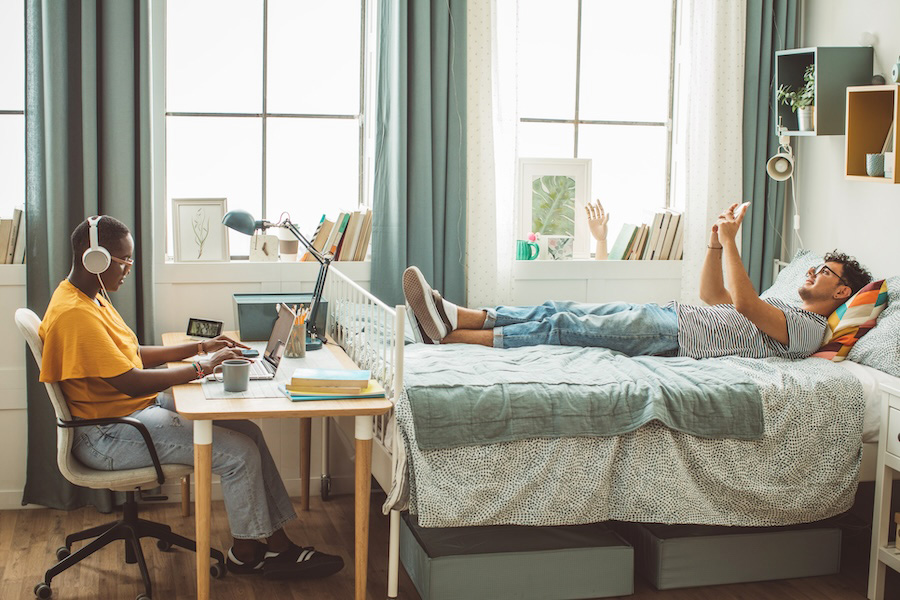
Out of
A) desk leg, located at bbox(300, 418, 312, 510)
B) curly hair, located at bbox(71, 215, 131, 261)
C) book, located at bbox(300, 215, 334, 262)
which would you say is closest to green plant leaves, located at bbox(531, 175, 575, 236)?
book, located at bbox(300, 215, 334, 262)

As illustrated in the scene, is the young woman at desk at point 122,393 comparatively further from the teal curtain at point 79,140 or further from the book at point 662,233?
the book at point 662,233

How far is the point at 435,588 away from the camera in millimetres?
2547

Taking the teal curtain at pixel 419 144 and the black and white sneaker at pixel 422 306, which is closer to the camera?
the black and white sneaker at pixel 422 306

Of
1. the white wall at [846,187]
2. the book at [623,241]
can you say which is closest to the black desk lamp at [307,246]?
the book at [623,241]

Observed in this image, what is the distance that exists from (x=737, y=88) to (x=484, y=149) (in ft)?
3.58

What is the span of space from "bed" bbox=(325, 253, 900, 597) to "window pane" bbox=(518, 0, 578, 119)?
1502 millimetres

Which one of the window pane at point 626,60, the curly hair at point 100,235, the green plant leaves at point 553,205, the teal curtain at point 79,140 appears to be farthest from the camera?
the window pane at point 626,60

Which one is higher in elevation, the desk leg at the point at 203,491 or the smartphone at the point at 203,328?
the smartphone at the point at 203,328

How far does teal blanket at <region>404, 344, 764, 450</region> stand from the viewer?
2498mm

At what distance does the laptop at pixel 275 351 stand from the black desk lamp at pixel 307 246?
20cm

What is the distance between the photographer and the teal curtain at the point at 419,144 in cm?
348

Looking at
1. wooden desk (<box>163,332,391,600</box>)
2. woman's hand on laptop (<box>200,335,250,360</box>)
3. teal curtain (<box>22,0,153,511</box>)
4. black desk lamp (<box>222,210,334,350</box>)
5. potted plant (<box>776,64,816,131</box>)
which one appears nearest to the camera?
wooden desk (<box>163,332,391,600</box>)

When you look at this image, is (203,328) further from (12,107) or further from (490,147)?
(490,147)

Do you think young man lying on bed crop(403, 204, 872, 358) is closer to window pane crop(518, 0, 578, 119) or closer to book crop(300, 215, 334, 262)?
book crop(300, 215, 334, 262)
